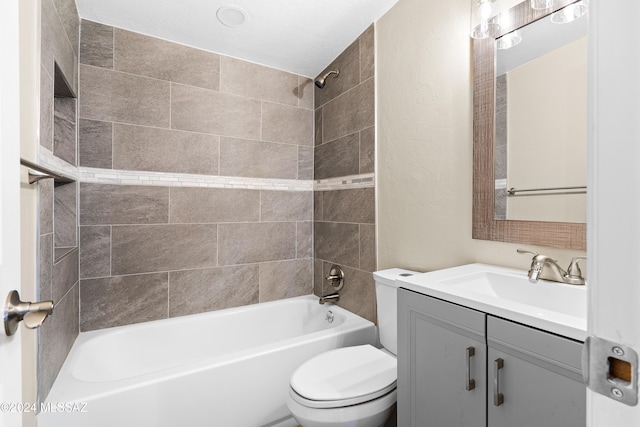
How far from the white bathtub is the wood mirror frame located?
96 centimetres

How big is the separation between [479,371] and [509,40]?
4.12 feet

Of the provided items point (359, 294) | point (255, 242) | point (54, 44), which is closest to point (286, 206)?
point (255, 242)

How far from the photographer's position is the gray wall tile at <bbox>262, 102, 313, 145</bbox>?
94.5 inches

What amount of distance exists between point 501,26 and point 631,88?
127cm

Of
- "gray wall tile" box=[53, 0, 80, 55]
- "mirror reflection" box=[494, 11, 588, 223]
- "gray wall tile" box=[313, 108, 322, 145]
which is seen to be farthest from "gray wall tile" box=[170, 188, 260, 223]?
"mirror reflection" box=[494, 11, 588, 223]

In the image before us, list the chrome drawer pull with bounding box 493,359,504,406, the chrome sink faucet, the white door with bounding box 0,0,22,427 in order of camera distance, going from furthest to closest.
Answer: the chrome sink faucet, the chrome drawer pull with bounding box 493,359,504,406, the white door with bounding box 0,0,22,427

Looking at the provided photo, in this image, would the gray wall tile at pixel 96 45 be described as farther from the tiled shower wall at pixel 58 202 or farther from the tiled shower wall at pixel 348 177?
the tiled shower wall at pixel 348 177

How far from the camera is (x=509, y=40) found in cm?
129

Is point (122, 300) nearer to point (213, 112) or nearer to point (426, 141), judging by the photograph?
point (213, 112)

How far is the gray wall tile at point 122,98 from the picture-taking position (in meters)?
1.85

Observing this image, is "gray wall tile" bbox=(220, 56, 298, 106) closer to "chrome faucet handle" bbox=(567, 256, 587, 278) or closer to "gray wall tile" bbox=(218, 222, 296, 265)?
"gray wall tile" bbox=(218, 222, 296, 265)

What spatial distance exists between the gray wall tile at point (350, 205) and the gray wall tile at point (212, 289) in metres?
0.71

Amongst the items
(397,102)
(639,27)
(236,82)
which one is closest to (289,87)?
(236,82)

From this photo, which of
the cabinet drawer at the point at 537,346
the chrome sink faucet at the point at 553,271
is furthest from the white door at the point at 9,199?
the chrome sink faucet at the point at 553,271
